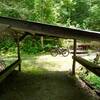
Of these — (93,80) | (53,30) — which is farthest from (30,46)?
(53,30)

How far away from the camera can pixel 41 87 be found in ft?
29.4

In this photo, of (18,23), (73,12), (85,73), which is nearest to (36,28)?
(18,23)

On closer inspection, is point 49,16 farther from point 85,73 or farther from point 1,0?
point 85,73

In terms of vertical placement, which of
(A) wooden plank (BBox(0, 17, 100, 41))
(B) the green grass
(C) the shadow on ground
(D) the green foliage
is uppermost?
(A) wooden plank (BBox(0, 17, 100, 41))

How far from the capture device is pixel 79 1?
28031 mm

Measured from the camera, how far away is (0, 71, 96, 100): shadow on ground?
7.91 meters

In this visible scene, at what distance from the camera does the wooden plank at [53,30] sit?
18.1 feet

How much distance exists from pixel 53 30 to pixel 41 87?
3.78m

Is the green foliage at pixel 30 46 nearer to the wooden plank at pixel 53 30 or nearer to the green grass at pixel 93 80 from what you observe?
the green grass at pixel 93 80

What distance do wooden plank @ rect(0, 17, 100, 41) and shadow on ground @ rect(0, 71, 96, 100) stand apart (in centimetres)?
280

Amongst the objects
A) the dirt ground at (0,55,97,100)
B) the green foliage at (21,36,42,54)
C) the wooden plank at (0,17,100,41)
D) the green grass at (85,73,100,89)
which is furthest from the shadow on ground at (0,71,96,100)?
the green foliage at (21,36,42,54)

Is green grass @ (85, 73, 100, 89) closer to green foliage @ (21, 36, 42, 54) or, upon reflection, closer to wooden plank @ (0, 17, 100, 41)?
wooden plank @ (0, 17, 100, 41)

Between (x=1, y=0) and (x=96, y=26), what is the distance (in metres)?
10.5

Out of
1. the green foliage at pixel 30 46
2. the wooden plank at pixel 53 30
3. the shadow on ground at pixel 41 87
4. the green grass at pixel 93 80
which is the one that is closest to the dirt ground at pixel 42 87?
the shadow on ground at pixel 41 87
